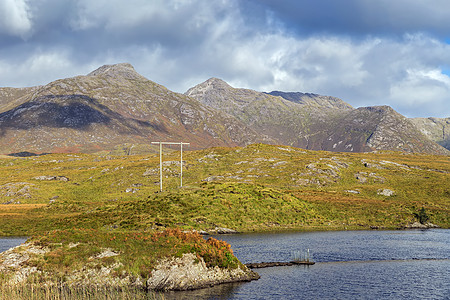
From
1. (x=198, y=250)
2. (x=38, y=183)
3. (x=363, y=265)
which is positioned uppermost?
(x=38, y=183)

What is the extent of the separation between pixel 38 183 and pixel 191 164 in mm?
62231

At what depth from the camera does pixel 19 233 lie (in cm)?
8144

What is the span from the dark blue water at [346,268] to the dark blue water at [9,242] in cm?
Result: 3808

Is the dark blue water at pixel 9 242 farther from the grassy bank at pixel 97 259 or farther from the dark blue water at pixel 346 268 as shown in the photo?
the dark blue water at pixel 346 268

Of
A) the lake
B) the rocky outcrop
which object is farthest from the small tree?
the rocky outcrop

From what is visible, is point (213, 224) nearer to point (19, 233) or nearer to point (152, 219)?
point (152, 219)

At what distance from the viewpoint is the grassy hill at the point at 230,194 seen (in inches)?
3465

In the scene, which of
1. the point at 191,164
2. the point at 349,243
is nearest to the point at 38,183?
the point at 191,164

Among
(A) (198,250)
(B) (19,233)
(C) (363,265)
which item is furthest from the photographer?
(B) (19,233)

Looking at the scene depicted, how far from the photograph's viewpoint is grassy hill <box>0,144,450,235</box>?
88000 mm

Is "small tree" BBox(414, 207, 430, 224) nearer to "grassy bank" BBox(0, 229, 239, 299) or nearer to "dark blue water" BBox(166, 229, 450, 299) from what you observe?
"dark blue water" BBox(166, 229, 450, 299)

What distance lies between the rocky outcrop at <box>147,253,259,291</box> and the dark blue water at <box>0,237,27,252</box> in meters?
36.4

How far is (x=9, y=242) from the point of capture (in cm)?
7006

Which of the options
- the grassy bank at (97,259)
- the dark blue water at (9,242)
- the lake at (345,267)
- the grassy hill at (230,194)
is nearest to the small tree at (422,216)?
the grassy hill at (230,194)
